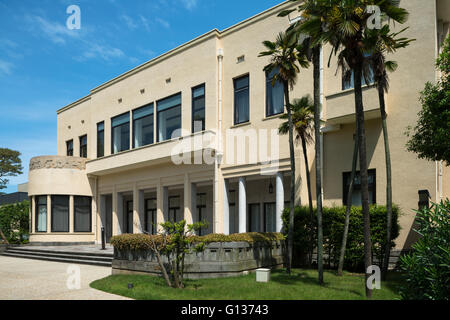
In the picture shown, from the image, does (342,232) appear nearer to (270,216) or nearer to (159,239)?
(159,239)

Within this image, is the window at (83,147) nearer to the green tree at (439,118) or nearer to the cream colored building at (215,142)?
the cream colored building at (215,142)

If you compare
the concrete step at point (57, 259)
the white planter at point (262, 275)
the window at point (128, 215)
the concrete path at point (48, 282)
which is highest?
the window at point (128, 215)

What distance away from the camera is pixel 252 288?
10.4 m

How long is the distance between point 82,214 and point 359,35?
900 inches

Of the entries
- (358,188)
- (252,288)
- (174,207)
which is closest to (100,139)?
(174,207)

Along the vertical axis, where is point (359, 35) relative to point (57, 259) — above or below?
above

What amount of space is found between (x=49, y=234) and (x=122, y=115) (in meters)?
9.20

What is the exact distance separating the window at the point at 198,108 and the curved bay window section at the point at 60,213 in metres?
12.0

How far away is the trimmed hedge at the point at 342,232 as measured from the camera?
13.1 meters

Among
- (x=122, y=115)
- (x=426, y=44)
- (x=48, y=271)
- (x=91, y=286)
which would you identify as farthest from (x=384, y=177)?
(x=122, y=115)

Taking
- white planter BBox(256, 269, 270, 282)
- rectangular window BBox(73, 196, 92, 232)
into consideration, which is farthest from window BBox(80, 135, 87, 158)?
white planter BBox(256, 269, 270, 282)

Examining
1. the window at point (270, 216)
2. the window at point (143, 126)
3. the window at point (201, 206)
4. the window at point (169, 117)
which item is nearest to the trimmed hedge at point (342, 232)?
the window at point (270, 216)

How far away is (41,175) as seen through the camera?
26.4 metres

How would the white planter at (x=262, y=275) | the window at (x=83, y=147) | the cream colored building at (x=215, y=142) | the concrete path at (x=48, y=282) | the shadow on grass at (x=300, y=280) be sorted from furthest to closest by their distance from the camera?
the window at (x=83, y=147) → the cream colored building at (x=215, y=142) → the white planter at (x=262, y=275) → the shadow on grass at (x=300, y=280) → the concrete path at (x=48, y=282)
